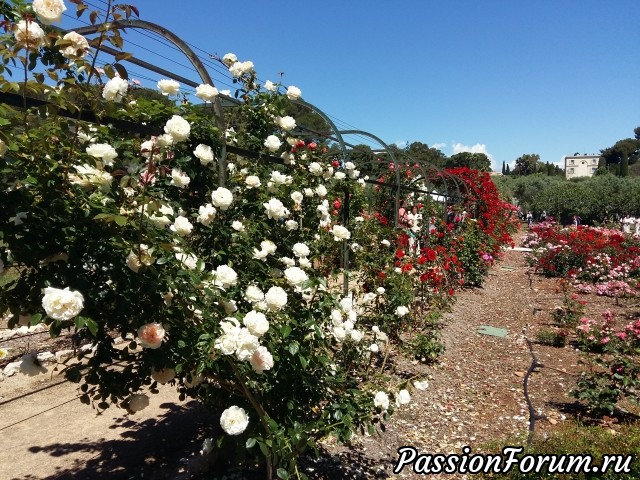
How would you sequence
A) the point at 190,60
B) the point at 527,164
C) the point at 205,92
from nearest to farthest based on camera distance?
the point at 205,92 < the point at 190,60 < the point at 527,164

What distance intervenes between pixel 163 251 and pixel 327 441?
194cm

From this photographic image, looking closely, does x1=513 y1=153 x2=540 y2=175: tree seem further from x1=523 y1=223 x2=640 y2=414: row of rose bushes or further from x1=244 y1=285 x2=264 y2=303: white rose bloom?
x1=244 y1=285 x2=264 y2=303: white rose bloom

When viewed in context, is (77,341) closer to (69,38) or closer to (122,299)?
(122,299)

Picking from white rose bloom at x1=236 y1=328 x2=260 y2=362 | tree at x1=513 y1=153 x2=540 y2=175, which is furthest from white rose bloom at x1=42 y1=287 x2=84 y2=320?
tree at x1=513 y1=153 x2=540 y2=175

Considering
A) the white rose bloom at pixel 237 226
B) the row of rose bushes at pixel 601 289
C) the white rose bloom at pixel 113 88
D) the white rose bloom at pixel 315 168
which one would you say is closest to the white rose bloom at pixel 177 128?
the white rose bloom at pixel 113 88

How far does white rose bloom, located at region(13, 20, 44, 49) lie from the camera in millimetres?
1235

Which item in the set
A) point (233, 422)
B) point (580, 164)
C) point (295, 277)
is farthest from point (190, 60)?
point (580, 164)

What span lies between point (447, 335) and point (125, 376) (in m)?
4.34

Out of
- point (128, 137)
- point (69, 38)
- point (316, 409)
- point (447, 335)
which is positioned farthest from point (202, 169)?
point (447, 335)

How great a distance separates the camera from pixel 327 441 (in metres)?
2.84

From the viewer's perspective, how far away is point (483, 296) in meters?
8.00

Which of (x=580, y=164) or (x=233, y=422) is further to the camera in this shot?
(x=580, y=164)

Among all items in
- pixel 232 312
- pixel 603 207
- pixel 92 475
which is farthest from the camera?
pixel 603 207

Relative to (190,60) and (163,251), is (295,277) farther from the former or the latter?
(190,60)
